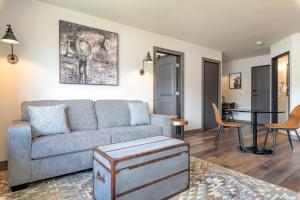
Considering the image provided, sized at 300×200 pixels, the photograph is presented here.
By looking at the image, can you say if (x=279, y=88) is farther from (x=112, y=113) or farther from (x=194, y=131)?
(x=112, y=113)

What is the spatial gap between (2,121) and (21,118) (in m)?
0.32

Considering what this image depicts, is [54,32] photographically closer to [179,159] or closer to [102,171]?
[102,171]

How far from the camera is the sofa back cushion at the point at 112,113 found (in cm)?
276

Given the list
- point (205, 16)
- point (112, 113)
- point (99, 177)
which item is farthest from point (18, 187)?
point (205, 16)

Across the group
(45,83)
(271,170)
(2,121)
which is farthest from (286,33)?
(2,121)

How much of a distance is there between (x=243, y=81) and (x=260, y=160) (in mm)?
4667

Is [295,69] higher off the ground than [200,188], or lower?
higher

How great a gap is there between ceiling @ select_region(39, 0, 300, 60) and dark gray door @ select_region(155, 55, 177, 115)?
72cm

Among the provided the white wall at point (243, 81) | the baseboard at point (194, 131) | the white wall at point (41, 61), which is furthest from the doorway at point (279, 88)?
the white wall at point (41, 61)

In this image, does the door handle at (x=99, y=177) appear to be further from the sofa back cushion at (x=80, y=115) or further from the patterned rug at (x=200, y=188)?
the sofa back cushion at (x=80, y=115)

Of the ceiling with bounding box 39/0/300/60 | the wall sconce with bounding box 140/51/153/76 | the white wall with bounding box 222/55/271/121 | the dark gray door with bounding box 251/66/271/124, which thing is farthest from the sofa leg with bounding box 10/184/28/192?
the white wall with bounding box 222/55/271/121

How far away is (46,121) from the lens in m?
2.12

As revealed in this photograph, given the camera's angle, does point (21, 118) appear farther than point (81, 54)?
No

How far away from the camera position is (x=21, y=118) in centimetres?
228
